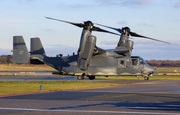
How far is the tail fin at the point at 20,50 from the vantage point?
44344 mm

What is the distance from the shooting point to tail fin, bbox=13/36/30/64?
A: 145 feet

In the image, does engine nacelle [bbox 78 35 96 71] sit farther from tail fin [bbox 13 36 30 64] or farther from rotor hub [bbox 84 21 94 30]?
tail fin [bbox 13 36 30 64]

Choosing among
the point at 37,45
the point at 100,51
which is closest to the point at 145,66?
the point at 100,51

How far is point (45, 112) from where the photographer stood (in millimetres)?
12438

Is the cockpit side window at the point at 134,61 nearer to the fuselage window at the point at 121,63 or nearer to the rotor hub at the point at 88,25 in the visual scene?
the fuselage window at the point at 121,63

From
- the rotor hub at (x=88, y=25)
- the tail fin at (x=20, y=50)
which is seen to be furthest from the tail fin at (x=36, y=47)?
the rotor hub at (x=88, y=25)

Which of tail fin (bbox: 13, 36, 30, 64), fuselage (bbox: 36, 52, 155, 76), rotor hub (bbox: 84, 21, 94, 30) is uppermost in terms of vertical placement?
rotor hub (bbox: 84, 21, 94, 30)

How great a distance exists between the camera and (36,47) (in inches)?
1836

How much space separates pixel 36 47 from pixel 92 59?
1076 cm

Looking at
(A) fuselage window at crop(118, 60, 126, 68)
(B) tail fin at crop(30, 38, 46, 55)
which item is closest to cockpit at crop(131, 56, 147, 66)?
(A) fuselage window at crop(118, 60, 126, 68)

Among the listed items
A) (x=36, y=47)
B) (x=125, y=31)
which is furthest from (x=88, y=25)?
(x=36, y=47)

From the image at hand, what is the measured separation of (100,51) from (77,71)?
188 inches

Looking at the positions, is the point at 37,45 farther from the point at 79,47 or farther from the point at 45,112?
the point at 45,112

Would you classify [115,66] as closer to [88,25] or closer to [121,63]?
[121,63]
